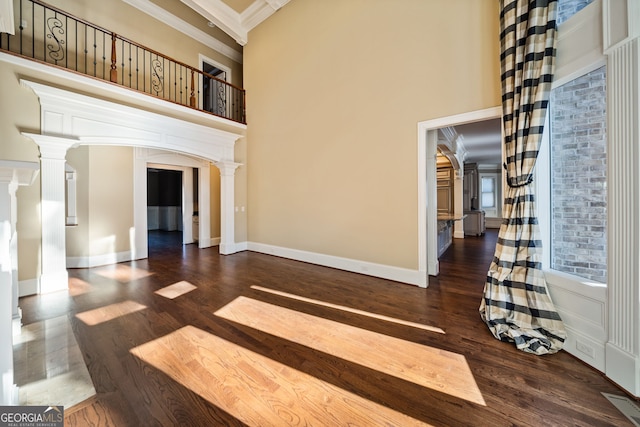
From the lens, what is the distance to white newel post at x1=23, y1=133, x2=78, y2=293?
11.5 ft

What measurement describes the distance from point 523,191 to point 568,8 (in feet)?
5.49

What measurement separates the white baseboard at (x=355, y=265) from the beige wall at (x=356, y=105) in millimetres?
113

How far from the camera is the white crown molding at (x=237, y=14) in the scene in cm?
550

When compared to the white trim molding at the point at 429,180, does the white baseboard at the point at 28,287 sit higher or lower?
lower

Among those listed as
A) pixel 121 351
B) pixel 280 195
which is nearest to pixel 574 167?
pixel 121 351

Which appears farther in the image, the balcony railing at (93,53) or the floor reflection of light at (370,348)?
the balcony railing at (93,53)

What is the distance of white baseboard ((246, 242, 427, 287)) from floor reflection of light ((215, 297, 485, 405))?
1.63 m

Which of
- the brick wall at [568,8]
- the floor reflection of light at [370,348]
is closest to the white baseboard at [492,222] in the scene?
the brick wall at [568,8]

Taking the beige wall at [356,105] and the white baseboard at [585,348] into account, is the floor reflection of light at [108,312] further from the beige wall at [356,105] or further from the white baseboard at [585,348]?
the white baseboard at [585,348]

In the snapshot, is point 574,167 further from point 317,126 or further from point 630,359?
point 317,126

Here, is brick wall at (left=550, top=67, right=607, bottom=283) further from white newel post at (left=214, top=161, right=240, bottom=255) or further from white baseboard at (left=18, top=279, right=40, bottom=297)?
white baseboard at (left=18, top=279, right=40, bottom=297)

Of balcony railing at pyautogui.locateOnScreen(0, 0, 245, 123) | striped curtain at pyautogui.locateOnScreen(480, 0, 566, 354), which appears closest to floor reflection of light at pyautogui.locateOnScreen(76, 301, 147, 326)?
balcony railing at pyautogui.locateOnScreen(0, 0, 245, 123)

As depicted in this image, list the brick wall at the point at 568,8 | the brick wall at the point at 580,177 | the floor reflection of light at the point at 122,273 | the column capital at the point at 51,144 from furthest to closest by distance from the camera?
the floor reflection of light at the point at 122,273 < the column capital at the point at 51,144 < the brick wall at the point at 568,8 < the brick wall at the point at 580,177

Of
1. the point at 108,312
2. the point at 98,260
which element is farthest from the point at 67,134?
the point at 108,312
